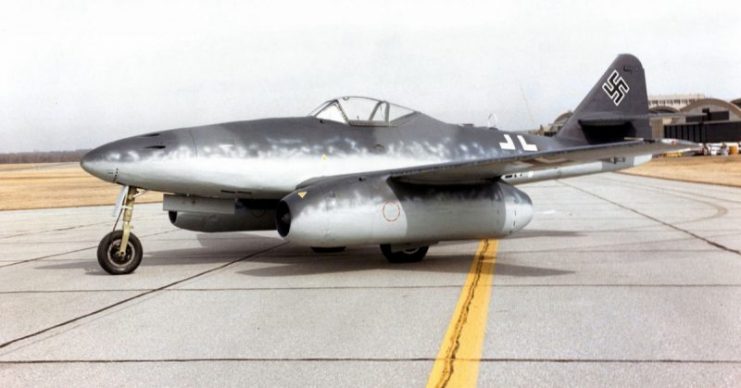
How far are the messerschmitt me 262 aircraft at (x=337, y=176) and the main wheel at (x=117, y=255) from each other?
0.04 feet

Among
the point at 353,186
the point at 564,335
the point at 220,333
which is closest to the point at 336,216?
the point at 353,186

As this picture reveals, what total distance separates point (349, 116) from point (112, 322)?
4.84 meters

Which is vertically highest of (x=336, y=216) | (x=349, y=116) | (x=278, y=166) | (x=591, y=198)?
(x=349, y=116)

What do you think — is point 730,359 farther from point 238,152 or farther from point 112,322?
point 238,152

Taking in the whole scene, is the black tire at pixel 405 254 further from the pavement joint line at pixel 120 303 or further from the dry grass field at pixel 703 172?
the dry grass field at pixel 703 172

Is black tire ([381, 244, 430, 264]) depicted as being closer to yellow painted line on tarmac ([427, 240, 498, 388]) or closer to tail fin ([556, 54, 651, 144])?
yellow painted line on tarmac ([427, 240, 498, 388])

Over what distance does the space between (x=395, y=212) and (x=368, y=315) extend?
8.64 feet

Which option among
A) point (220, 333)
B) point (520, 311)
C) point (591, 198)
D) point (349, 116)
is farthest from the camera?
point (591, 198)

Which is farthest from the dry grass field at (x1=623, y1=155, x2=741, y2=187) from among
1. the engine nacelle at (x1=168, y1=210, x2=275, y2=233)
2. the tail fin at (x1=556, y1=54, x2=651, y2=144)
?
the engine nacelle at (x1=168, y1=210, x2=275, y2=233)

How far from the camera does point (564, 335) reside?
16.6 ft

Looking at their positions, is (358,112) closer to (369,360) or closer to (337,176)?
(337,176)

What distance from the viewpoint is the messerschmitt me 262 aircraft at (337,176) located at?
818 centimetres

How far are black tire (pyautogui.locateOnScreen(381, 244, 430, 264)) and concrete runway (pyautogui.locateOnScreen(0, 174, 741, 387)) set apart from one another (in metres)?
0.16

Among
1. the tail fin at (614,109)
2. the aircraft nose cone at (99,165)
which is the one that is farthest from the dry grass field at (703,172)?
the aircraft nose cone at (99,165)
